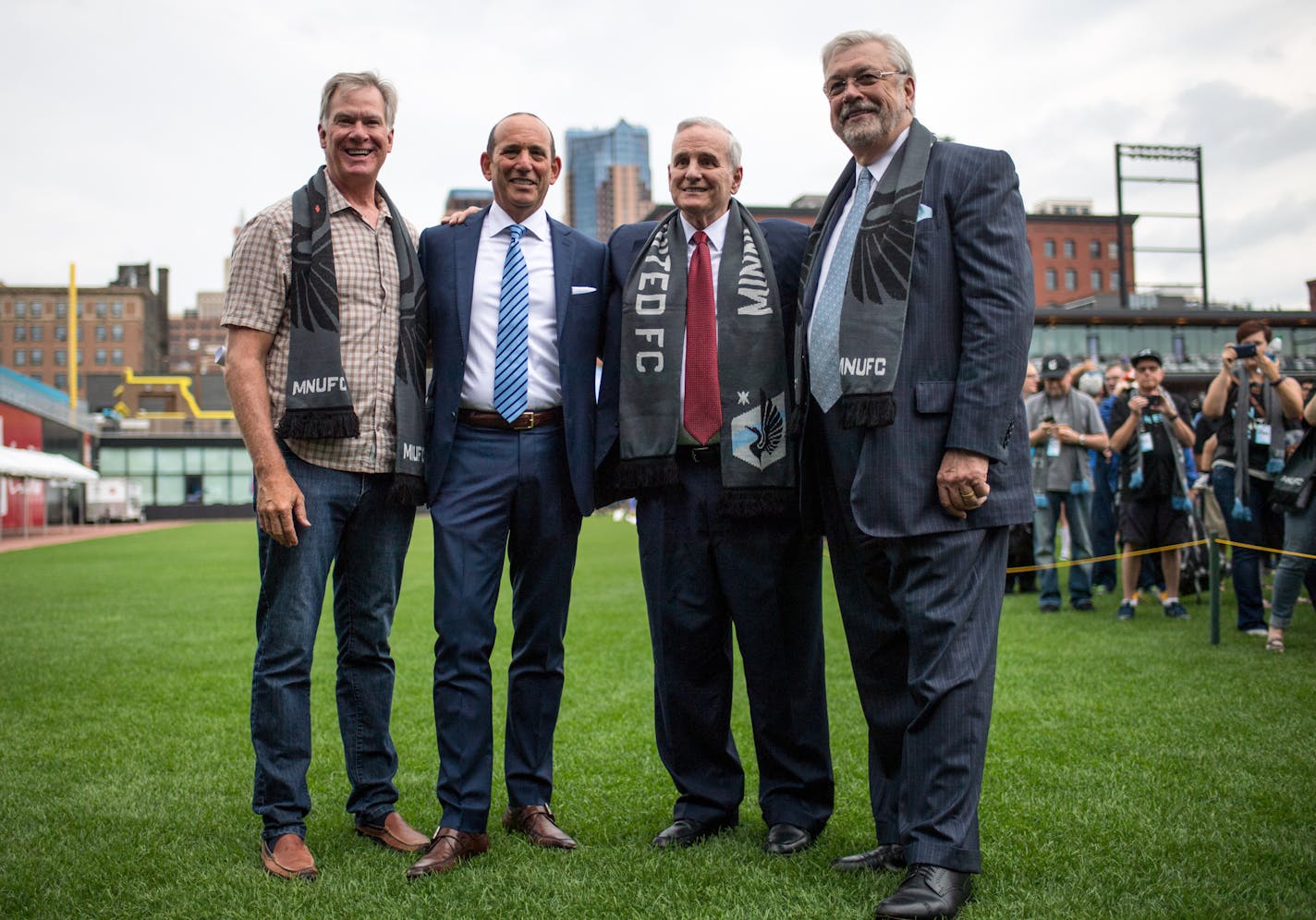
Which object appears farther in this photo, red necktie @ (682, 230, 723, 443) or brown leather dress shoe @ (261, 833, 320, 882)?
red necktie @ (682, 230, 723, 443)

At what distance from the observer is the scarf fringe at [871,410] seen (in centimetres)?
297

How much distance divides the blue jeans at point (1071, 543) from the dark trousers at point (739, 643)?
6408 millimetres

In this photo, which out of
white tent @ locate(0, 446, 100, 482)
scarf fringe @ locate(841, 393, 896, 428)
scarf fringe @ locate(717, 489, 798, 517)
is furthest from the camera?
white tent @ locate(0, 446, 100, 482)

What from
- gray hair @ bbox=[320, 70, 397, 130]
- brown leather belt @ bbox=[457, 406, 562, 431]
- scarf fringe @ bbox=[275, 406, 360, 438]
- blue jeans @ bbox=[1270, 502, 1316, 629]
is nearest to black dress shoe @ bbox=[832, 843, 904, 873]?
brown leather belt @ bbox=[457, 406, 562, 431]

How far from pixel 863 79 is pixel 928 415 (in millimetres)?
995

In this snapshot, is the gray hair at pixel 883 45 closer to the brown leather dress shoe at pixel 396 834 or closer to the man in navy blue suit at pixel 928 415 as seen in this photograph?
the man in navy blue suit at pixel 928 415

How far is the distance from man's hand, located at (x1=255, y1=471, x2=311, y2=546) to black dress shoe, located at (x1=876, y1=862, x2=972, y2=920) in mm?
1984

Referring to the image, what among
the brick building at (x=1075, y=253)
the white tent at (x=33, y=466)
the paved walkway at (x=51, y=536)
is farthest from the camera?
the brick building at (x=1075, y=253)

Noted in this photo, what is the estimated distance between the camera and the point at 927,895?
9.02 feet

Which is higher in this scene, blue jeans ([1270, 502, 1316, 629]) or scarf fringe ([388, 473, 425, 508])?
scarf fringe ([388, 473, 425, 508])

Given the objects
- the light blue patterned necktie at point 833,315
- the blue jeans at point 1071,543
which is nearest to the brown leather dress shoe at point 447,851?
the light blue patterned necktie at point 833,315

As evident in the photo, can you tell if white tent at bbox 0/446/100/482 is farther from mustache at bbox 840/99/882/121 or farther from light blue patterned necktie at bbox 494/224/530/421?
mustache at bbox 840/99/882/121

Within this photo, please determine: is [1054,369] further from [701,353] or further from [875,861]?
[875,861]

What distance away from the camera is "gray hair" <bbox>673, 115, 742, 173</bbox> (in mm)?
3639
